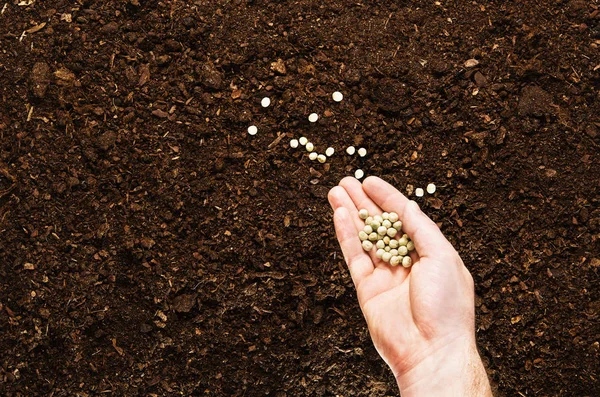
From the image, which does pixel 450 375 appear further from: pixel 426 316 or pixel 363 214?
pixel 363 214

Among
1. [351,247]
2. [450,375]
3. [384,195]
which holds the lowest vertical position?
[450,375]

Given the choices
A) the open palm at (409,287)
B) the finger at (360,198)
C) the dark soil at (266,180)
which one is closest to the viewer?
the open palm at (409,287)

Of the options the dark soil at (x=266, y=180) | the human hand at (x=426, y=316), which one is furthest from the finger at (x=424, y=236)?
the dark soil at (x=266, y=180)

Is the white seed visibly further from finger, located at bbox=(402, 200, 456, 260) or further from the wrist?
the wrist

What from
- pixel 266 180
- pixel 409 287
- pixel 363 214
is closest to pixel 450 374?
Result: pixel 409 287

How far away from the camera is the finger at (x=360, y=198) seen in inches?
106

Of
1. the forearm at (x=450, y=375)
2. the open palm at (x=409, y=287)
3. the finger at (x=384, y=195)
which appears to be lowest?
the forearm at (x=450, y=375)

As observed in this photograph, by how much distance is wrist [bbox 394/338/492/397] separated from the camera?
2400mm

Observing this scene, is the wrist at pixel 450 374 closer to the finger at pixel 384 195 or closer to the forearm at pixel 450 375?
the forearm at pixel 450 375

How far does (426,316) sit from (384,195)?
1.75ft

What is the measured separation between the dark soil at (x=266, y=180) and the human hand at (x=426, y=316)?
1.19 feet

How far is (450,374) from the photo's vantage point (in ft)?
7.90

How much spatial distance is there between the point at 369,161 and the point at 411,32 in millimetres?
612

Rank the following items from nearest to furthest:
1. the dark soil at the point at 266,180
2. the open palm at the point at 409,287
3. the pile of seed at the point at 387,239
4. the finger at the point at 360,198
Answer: the open palm at the point at 409,287 → the pile of seed at the point at 387,239 → the finger at the point at 360,198 → the dark soil at the point at 266,180
